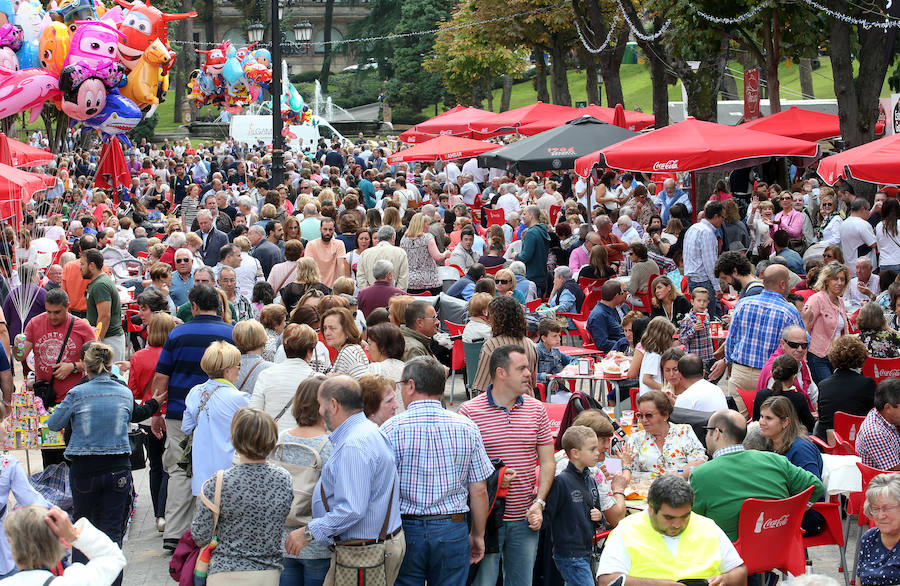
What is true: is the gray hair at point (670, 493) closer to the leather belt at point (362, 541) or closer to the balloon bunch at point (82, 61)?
the leather belt at point (362, 541)

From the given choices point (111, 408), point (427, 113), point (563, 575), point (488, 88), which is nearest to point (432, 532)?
point (563, 575)

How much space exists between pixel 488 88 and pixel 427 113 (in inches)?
577

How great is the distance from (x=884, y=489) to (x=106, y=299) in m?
7.09

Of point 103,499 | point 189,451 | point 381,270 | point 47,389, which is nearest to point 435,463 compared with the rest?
point 189,451

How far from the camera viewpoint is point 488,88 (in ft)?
164

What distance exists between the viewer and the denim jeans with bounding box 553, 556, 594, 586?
18.2 ft

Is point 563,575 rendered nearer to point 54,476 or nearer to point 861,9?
point 54,476

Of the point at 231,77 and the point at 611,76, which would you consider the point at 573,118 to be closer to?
the point at 611,76

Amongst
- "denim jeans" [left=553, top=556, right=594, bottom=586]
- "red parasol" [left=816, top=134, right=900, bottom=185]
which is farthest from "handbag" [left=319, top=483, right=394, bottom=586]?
"red parasol" [left=816, top=134, right=900, bottom=185]

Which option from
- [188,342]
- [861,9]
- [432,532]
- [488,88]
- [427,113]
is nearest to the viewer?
[432,532]

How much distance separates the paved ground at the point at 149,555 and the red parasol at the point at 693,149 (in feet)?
20.5

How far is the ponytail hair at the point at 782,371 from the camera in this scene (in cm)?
717

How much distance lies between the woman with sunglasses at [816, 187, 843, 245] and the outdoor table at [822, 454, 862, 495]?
24.9 ft

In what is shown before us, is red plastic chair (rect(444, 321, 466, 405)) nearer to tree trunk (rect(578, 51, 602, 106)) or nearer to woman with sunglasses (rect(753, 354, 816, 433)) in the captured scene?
woman with sunglasses (rect(753, 354, 816, 433))
